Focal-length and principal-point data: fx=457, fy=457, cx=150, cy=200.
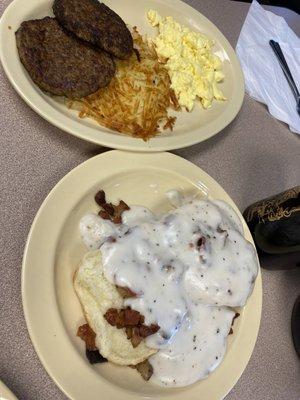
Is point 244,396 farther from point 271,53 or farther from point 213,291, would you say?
point 271,53

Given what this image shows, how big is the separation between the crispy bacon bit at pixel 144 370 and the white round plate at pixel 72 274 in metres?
0.02

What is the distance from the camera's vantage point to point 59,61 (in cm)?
133

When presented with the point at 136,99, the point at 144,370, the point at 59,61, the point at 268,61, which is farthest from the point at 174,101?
the point at 144,370

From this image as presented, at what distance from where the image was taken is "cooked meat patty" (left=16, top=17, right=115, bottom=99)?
4.24ft

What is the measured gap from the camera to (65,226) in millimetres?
1205

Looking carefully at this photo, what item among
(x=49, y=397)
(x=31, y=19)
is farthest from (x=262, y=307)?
(x=31, y=19)

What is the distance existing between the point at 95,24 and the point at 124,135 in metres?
0.36

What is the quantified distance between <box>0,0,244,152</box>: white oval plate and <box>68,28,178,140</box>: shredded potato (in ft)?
0.13

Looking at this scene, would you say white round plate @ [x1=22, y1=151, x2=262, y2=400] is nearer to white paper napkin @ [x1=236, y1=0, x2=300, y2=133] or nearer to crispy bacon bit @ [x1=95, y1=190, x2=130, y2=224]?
crispy bacon bit @ [x1=95, y1=190, x2=130, y2=224]

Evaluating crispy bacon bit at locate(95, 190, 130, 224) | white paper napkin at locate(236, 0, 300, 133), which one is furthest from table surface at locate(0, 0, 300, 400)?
crispy bacon bit at locate(95, 190, 130, 224)

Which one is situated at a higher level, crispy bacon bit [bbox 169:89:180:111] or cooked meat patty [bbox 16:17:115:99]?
cooked meat patty [bbox 16:17:115:99]

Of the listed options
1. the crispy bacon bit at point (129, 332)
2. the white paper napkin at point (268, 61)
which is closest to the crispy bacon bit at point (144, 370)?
the crispy bacon bit at point (129, 332)

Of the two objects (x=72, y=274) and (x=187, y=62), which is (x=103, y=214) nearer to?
(x=72, y=274)

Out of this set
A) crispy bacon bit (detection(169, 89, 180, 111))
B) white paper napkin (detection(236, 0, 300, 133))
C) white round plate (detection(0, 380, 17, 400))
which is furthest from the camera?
white paper napkin (detection(236, 0, 300, 133))
